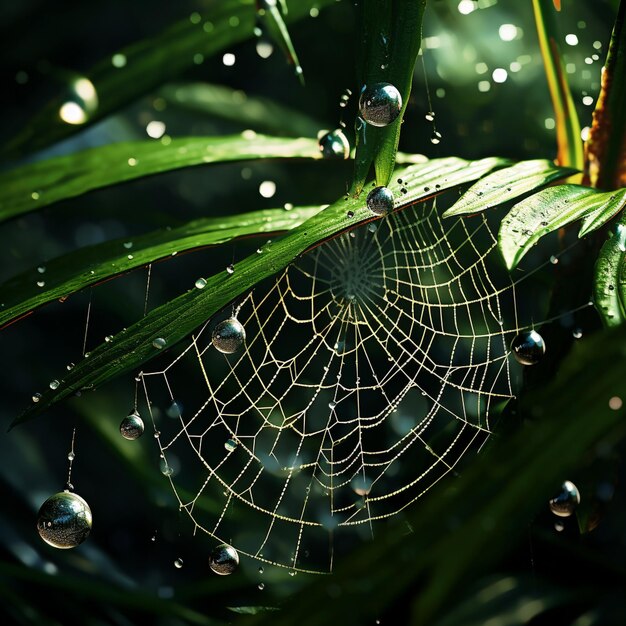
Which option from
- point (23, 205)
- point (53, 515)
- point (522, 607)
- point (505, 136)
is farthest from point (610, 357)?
point (505, 136)

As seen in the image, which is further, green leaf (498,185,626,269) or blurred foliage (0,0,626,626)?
blurred foliage (0,0,626,626)

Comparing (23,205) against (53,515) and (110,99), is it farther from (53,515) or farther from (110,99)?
(53,515)

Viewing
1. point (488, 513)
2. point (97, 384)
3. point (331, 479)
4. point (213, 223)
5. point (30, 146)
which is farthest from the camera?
point (331, 479)

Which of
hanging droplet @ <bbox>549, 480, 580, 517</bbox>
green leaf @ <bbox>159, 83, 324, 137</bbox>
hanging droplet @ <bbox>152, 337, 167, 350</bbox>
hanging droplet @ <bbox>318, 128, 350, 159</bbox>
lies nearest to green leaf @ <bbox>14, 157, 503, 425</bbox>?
hanging droplet @ <bbox>152, 337, 167, 350</bbox>

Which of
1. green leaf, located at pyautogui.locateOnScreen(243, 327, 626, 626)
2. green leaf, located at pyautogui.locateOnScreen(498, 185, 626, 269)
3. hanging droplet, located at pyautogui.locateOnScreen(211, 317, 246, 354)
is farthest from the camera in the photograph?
hanging droplet, located at pyautogui.locateOnScreen(211, 317, 246, 354)

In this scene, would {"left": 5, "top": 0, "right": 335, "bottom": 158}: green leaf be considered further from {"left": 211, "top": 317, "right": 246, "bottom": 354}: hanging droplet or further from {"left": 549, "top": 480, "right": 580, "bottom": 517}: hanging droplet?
{"left": 549, "top": 480, "right": 580, "bottom": 517}: hanging droplet

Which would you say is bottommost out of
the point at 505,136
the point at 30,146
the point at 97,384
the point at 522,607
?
the point at 522,607

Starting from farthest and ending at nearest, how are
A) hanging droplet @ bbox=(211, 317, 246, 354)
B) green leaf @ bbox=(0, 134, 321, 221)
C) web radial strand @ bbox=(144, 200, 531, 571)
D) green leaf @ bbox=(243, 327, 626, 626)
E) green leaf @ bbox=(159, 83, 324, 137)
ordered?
green leaf @ bbox=(159, 83, 324, 137) → web radial strand @ bbox=(144, 200, 531, 571) → green leaf @ bbox=(0, 134, 321, 221) → hanging droplet @ bbox=(211, 317, 246, 354) → green leaf @ bbox=(243, 327, 626, 626)

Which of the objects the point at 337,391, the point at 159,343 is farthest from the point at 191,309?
the point at 337,391
